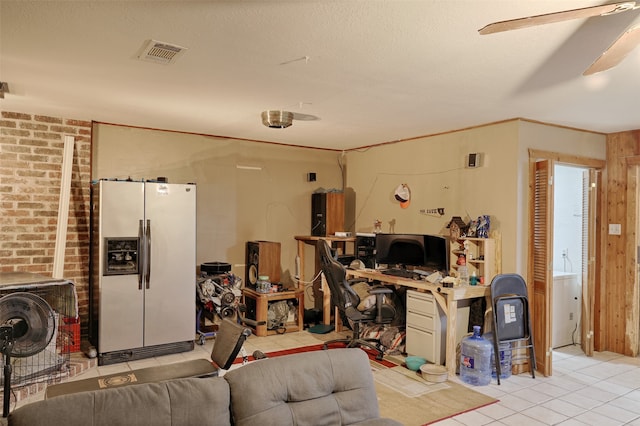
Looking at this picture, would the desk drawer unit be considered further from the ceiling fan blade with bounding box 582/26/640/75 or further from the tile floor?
the ceiling fan blade with bounding box 582/26/640/75

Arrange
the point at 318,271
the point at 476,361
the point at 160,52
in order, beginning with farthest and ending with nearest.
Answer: the point at 318,271 < the point at 476,361 < the point at 160,52

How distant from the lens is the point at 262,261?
5.64 meters

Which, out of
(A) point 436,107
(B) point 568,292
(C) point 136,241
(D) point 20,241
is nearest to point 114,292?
(C) point 136,241

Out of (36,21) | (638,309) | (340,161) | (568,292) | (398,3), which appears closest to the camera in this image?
(398,3)

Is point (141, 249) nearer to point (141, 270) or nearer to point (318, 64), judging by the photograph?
point (141, 270)

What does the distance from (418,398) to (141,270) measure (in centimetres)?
288

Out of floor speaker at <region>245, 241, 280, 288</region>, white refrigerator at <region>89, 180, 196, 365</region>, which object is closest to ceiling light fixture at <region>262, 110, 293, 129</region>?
white refrigerator at <region>89, 180, 196, 365</region>

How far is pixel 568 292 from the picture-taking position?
5.36m

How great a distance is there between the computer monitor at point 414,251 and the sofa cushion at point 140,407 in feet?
11.1

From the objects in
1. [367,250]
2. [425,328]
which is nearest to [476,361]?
[425,328]

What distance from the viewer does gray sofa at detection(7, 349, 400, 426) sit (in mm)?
1633

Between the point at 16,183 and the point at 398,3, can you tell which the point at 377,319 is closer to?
the point at 398,3

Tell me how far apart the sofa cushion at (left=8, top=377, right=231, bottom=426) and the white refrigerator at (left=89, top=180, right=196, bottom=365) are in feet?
9.52

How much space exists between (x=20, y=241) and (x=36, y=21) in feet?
9.52
